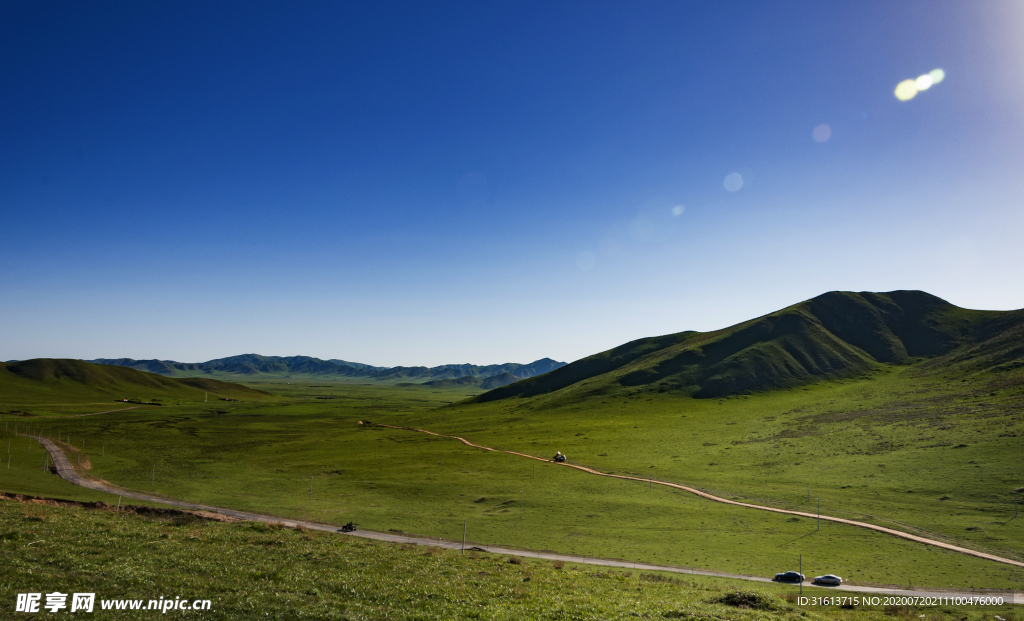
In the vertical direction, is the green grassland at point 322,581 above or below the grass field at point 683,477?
above

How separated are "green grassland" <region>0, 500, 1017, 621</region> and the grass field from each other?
14.0m

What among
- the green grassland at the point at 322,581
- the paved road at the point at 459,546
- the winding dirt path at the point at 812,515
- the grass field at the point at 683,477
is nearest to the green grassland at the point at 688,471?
the grass field at the point at 683,477

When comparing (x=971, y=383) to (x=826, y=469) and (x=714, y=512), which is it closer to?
(x=826, y=469)

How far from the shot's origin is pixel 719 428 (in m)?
123

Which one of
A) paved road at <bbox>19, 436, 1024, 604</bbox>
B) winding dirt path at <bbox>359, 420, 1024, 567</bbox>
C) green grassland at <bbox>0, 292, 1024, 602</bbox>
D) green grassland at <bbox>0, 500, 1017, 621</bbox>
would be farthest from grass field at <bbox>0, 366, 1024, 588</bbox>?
green grassland at <bbox>0, 500, 1017, 621</bbox>

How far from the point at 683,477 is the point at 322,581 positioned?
71495mm

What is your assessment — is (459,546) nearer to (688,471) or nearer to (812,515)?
(812,515)

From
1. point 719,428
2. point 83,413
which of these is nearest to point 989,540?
point 719,428

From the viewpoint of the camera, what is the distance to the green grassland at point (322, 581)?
2130cm

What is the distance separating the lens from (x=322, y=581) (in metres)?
25.6

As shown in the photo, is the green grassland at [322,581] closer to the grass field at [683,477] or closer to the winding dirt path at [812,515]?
the grass field at [683,477]

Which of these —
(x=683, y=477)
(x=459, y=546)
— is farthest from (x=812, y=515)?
(x=459, y=546)

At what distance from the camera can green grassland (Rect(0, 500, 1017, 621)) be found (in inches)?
838

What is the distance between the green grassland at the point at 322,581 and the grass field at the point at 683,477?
45.9 ft
